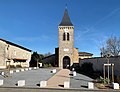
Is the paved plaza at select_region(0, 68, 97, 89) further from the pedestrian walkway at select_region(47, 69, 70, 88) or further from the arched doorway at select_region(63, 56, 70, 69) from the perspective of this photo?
the arched doorway at select_region(63, 56, 70, 69)

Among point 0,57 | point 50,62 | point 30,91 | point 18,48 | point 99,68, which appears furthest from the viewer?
point 50,62

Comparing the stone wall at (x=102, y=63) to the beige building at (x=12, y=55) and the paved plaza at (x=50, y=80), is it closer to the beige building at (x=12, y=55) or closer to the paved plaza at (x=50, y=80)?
the paved plaza at (x=50, y=80)

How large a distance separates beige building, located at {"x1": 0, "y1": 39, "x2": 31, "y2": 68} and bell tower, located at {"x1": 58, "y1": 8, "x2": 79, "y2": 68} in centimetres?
1101

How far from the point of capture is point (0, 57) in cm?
4175

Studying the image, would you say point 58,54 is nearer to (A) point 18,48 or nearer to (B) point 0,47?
(A) point 18,48

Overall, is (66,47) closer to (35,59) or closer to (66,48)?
(66,48)

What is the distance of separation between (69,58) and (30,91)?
117 feet

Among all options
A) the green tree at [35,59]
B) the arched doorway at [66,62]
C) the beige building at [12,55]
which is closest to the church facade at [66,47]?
the arched doorway at [66,62]

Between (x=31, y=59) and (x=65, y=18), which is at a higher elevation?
(x=65, y=18)

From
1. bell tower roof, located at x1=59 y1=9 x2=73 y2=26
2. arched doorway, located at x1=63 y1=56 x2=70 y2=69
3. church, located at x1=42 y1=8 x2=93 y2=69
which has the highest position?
bell tower roof, located at x1=59 y1=9 x2=73 y2=26

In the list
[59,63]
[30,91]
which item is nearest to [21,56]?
[59,63]

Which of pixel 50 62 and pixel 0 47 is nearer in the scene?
pixel 0 47

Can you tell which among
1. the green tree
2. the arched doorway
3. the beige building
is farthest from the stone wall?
the green tree

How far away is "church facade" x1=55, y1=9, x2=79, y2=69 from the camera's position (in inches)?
1860
